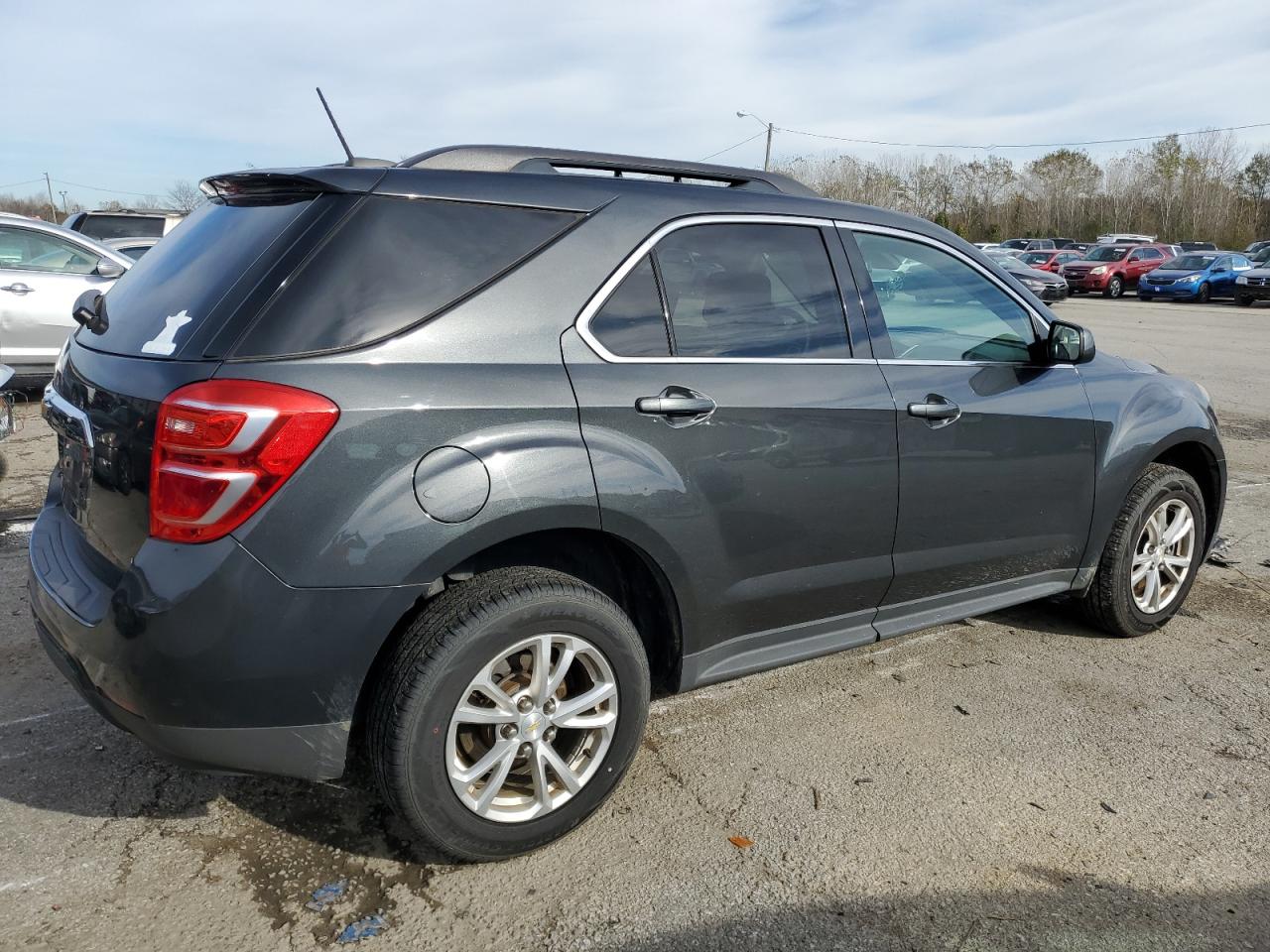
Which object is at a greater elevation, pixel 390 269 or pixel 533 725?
pixel 390 269

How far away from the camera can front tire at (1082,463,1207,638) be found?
4.16m

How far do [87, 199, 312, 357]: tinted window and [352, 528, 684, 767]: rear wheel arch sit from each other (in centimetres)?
91

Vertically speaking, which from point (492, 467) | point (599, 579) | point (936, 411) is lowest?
point (599, 579)

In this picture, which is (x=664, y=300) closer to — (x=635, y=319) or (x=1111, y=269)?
(x=635, y=319)

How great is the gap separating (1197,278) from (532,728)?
32.9 meters

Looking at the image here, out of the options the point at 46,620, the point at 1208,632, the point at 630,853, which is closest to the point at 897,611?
the point at 630,853

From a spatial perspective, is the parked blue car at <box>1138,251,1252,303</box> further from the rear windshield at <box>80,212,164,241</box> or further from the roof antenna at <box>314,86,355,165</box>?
the roof antenna at <box>314,86,355,165</box>

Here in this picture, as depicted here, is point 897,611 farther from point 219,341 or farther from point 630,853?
point 219,341

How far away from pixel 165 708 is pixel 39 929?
0.64 m

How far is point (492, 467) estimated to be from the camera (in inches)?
97.1

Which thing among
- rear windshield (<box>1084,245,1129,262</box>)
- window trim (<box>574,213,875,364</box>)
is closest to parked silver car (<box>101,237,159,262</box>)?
window trim (<box>574,213,875,364</box>)

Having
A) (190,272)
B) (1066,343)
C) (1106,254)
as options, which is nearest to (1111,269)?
(1106,254)

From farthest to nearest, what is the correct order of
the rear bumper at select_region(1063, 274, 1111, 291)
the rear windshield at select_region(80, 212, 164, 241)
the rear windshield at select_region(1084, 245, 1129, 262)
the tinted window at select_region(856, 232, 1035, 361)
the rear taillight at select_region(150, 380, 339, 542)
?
the rear windshield at select_region(1084, 245, 1129, 262) → the rear bumper at select_region(1063, 274, 1111, 291) → the rear windshield at select_region(80, 212, 164, 241) → the tinted window at select_region(856, 232, 1035, 361) → the rear taillight at select_region(150, 380, 339, 542)

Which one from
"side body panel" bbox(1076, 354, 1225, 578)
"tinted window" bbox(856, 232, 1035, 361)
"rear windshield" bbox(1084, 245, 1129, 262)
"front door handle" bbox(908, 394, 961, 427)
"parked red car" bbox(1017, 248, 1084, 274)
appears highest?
"tinted window" bbox(856, 232, 1035, 361)
